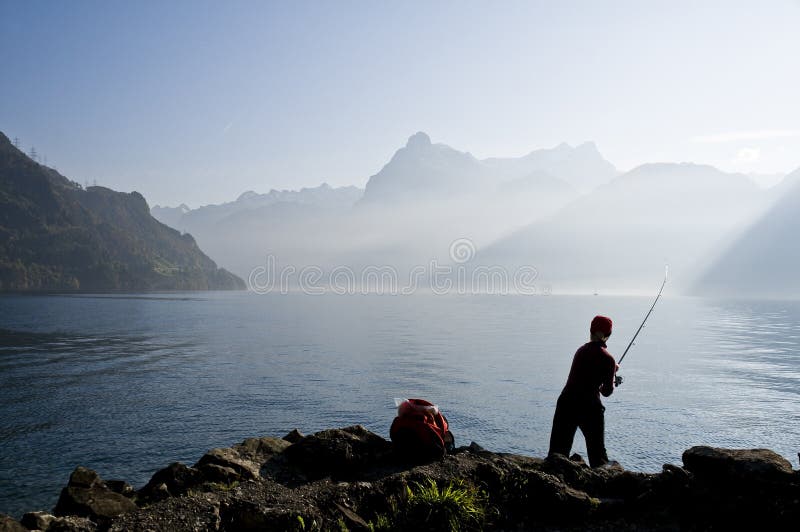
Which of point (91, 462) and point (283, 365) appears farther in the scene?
point (283, 365)

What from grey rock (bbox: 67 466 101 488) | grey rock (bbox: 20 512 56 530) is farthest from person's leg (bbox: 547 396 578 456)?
grey rock (bbox: 20 512 56 530)

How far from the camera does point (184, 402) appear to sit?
87.7 ft

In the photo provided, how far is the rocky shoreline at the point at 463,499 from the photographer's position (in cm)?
742

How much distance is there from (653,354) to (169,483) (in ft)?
167

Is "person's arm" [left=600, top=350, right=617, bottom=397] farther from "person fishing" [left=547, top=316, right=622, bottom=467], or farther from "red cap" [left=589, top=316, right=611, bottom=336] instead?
"red cap" [left=589, top=316, right=611, bottom=336]

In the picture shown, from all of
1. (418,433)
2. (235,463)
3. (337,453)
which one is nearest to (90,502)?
(235,463)

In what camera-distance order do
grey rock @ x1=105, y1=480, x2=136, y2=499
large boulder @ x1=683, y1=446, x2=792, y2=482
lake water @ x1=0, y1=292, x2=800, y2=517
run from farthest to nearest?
lake water @ x1=0, y1=292, x2=800, y2=517 < grey rock @ x1=105, y1=480, x2=136, y2=499 < large boulder @ x1=683, y1=446, x2=792, y2=482

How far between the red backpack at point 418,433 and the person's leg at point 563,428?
99.8 inches

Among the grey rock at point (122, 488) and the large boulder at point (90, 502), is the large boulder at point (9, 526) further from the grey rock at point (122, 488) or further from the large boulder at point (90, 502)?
the grey rock at point (122, 488)

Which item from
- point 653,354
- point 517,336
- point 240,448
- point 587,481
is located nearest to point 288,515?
point 240,448

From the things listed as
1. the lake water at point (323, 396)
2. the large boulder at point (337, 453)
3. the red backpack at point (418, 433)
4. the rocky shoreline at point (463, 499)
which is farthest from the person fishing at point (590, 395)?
the lake water at point (323, 396)

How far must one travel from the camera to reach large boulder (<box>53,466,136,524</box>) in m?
8.65

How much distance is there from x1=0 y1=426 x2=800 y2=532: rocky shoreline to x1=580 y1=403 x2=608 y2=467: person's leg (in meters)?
0.97

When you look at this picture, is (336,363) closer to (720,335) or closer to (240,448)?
(240,448)
